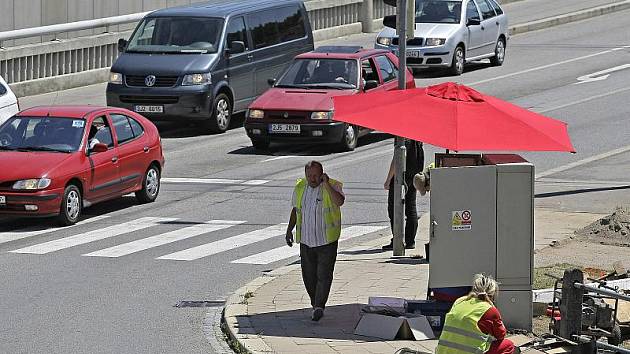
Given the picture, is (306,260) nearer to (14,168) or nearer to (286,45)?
(14,168)

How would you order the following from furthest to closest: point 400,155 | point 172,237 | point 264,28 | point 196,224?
point 264,28, point 196,224, point 172,237, point 400,155

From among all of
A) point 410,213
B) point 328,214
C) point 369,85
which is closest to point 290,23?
point 369,85

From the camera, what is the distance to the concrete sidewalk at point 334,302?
13.1 m

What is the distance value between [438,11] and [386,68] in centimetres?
848

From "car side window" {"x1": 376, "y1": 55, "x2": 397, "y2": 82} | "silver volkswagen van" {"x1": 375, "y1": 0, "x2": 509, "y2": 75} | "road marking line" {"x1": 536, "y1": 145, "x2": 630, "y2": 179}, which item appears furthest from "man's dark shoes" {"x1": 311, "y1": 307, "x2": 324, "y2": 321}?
"silver volkswagen van" {"x1": 375, "y1": 0, "x2": 509, "y2": 75}

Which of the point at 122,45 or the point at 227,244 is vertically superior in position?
the point at 122,45

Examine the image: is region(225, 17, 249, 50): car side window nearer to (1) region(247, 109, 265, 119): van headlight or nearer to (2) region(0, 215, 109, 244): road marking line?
(1) region(247, 109, 265, 119): van headlight

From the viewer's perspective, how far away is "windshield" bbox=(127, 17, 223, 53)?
93.5 ft

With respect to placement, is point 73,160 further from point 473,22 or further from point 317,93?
point 473,22

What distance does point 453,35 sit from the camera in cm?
3397

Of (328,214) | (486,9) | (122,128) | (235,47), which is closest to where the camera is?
(328,214)

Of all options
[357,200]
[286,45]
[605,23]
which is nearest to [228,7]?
[286,45]

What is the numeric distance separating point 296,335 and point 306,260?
0.99 m

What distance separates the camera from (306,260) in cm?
1418
